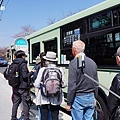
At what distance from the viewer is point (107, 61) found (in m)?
5.73

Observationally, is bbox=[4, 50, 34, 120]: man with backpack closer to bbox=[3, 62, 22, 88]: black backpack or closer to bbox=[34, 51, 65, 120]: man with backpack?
bbox=[3, 62, 22, 88]: black backpack

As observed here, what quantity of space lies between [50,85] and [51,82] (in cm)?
5

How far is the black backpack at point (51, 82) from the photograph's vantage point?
14.5 feet

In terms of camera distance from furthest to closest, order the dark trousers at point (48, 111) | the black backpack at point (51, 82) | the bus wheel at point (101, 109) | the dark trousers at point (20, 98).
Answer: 1. the dark trousers at point (20, 98)
2. the bus wheel at point (101, 109)
3. the dark trousers at point (48, 111)
4. the black backpack at point (51, 82)

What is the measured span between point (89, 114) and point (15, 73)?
230cm

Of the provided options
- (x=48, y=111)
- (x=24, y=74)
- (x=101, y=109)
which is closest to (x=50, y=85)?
(x=48, y=111)

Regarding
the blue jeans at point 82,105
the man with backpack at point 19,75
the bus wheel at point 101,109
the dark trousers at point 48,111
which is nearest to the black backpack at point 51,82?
the dark trousers at point 48,111

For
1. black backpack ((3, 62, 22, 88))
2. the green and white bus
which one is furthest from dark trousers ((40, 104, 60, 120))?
black backpack ((3, 62, 22, 88))

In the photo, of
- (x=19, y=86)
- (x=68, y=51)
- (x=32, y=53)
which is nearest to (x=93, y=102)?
(x=19, y=86)

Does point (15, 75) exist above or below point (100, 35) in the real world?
below

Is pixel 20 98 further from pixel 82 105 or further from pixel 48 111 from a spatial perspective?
pixel 82 105

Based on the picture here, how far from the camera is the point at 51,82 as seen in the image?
14.5ft

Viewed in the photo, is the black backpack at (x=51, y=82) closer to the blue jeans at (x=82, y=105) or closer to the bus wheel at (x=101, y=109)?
the blue jeans at (x=82, y=105)

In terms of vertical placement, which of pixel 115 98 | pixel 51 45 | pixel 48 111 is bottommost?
pixel 48 111
